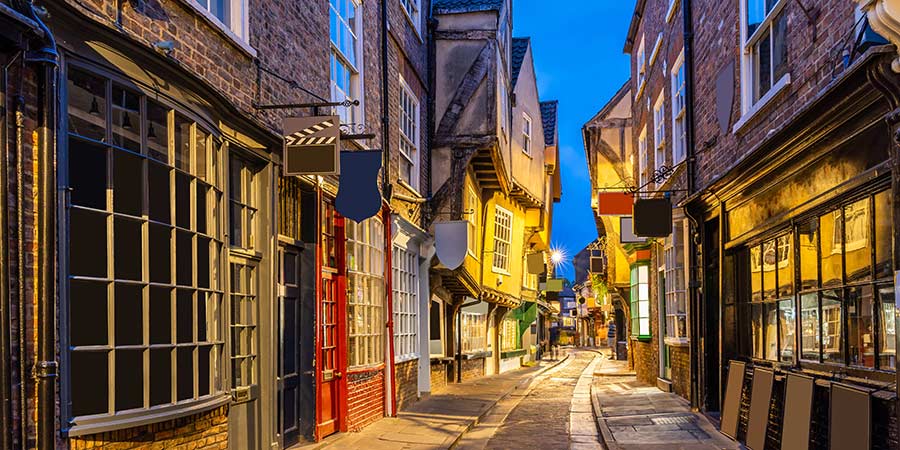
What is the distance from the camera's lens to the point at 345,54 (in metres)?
12.4

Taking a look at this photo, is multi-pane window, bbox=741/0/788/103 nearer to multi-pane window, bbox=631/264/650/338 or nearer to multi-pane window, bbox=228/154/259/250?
multi-pane window, bbox=228/154/259/250

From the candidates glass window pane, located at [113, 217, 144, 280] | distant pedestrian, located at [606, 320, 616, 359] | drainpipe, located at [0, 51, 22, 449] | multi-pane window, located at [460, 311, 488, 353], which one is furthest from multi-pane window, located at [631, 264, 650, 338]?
distant pedestrian, located at [606, 320, 616, 359]

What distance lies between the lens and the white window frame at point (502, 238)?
2453cm

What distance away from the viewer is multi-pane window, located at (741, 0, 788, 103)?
9.72 metres

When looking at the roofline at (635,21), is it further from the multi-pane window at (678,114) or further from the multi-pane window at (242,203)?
the multi-pane window at (242,203)

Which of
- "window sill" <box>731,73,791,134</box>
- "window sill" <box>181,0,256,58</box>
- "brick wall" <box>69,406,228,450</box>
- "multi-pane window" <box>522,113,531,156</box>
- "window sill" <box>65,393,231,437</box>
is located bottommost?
"brick wall" <box>69,406,228,450</box>

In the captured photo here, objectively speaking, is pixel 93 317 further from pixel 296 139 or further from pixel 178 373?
pixel 296 139

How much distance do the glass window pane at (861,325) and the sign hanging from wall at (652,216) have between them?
641 centimetres

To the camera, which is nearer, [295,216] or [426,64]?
[295,216]

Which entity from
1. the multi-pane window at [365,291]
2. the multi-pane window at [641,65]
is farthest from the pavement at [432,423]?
the multi-pane window at [641,65]

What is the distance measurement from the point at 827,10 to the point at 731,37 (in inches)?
151

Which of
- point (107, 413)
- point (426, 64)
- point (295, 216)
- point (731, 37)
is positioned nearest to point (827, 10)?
point (731, 37)

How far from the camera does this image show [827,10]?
7977mm

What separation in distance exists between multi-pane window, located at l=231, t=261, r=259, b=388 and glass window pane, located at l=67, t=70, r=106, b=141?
117 inches
